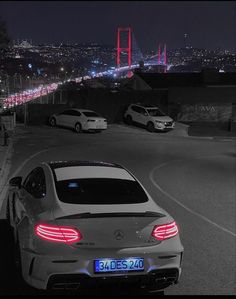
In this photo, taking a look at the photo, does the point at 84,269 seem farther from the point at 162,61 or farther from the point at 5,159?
the point at 162,61

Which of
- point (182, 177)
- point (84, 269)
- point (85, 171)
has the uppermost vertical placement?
point (85, 171)

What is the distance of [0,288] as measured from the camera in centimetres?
689

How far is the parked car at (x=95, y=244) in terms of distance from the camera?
5.94m

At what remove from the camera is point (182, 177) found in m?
19.5

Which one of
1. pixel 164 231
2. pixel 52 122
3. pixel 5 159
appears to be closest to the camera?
pixel 164 231

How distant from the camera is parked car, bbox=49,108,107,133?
3475cm

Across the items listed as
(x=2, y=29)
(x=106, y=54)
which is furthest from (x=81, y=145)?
(x=106, y=54)

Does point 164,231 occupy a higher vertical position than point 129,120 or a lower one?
higher

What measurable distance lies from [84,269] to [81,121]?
29.3 metres

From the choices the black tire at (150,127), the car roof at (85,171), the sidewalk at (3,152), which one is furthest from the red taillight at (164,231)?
the black tire at (150,127)

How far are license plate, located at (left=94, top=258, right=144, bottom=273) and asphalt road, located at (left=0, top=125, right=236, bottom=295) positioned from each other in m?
1.33

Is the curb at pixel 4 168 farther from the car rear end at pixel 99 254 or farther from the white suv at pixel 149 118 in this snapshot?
the white suv at pixel 149 118

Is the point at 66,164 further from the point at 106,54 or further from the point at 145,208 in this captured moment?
the point at 106,54

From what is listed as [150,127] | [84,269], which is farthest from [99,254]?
[150,127]
